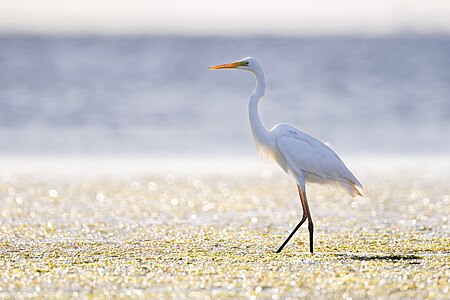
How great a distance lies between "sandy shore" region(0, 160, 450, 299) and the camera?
6.50 metres

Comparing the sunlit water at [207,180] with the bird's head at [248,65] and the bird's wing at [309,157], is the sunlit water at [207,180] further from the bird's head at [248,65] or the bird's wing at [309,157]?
the bird's head at [248,65]

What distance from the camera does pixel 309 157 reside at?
29.3 ft

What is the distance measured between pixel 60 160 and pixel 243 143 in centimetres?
448

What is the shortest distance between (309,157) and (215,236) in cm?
130

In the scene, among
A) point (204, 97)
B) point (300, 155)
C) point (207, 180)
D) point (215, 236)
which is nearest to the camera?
point (300, 155)

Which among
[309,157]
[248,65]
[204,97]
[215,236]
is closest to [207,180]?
[215,236]

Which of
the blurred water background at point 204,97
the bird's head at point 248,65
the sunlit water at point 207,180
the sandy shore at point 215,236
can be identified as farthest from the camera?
the blurred water background at point 204,97

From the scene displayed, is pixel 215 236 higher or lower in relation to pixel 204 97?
lower

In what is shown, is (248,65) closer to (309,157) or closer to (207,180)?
(309,157)

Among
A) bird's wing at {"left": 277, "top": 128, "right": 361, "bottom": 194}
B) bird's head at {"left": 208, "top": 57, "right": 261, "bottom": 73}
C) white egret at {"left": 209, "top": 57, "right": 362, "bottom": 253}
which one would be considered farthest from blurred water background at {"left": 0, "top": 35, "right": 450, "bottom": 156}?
bird's wing at {"left": 277, "top": 128, "right": 361, "bottom": 194}

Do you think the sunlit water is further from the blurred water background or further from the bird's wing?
the bird's wing

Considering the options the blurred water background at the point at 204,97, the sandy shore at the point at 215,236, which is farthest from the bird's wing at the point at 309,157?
the blurred water background at the point at 204,97

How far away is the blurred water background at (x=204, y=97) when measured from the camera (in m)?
20.3

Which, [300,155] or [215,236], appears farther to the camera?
[215,236]
